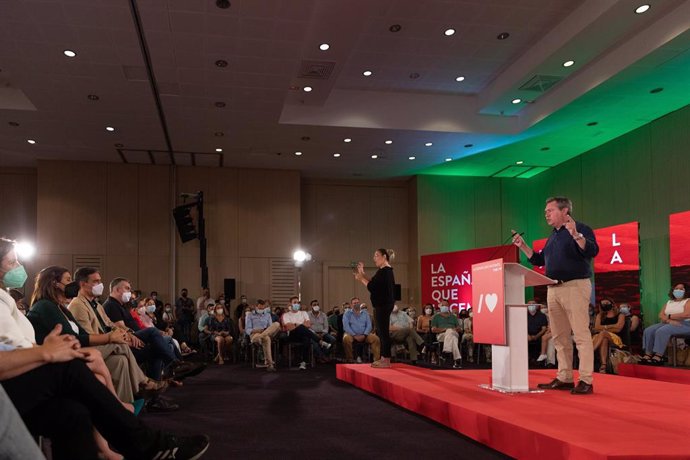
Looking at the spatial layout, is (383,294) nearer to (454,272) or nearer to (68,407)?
(68,407)

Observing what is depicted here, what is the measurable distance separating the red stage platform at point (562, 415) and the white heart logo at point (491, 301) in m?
0.60

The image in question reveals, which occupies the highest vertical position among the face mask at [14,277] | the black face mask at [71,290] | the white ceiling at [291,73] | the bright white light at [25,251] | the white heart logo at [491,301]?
the white ceiling at [291,73]

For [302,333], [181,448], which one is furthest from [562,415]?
[302,333]

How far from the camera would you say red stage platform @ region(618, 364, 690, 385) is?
6027 mm

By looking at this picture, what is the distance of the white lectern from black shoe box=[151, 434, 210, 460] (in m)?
2.41

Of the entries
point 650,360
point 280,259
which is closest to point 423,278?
point 280,259

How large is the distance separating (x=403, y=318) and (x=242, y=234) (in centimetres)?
530

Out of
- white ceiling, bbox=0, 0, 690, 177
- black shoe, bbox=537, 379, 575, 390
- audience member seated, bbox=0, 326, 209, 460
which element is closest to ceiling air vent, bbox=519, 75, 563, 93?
white ceiling, bbox=0, 0, 690, 177

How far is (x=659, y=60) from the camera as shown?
8.20 m

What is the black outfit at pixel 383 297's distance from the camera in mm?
6062

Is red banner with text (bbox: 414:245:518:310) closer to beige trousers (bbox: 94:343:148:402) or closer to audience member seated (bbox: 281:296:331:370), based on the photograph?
audience member seated (bbox: 281:296:331:370)

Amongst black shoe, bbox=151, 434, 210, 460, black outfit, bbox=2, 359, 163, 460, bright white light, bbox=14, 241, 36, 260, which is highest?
bright white light, bbox=14, 241, 36, 260

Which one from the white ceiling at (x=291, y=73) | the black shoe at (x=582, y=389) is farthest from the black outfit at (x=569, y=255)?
the white ceiling at (x=291, y=73)

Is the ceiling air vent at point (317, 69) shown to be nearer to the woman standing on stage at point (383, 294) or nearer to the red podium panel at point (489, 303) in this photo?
the woman standing on stage at point (383, 294)
